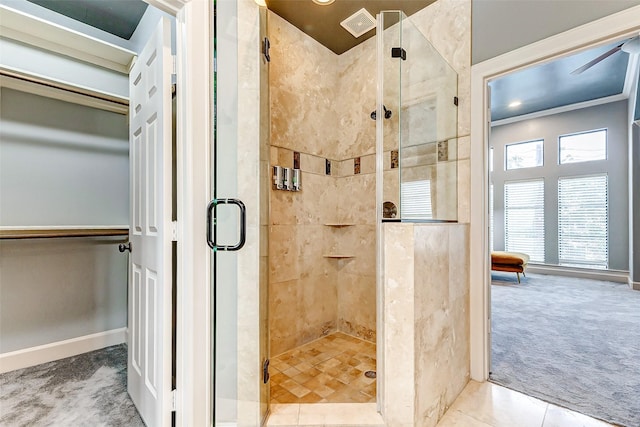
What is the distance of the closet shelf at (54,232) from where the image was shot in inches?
73.0

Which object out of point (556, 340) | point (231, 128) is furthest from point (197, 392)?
point (556, 340)

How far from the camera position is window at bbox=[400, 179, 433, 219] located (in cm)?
160

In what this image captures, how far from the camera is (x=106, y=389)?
70.7 inches

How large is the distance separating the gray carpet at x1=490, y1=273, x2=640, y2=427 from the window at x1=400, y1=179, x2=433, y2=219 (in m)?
1.29

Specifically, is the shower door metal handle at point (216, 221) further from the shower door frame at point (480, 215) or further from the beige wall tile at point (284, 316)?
the shower door frame at point (480, 215)

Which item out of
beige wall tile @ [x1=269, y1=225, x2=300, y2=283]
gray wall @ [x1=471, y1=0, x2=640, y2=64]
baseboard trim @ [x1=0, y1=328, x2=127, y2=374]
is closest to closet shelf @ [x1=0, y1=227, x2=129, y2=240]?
baseboard trim @ [x1=0, y1=328, x2=127, y2=374]

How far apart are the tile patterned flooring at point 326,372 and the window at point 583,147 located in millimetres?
5869

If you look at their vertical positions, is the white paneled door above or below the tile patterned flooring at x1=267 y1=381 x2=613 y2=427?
above

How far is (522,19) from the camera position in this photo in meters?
1.77

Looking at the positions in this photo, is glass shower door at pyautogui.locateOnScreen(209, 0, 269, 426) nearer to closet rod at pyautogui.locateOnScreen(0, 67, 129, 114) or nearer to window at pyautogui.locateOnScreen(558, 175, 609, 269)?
closet rod at pyautogui.locateOnScreen(0, 67, 129, 114)

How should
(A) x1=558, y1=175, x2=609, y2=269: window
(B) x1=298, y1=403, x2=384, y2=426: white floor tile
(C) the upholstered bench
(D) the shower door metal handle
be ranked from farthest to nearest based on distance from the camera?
(A) x1=558, y1=175, x2=609, y2=269: window
(C) the upholstered bench
(B) x1=298, y1=403, x2=384, y2=426: white floor tile
(D) the shower door metal handle

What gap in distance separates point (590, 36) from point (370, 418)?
7.87 ft

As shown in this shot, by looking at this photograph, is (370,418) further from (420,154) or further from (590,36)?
(590,36)

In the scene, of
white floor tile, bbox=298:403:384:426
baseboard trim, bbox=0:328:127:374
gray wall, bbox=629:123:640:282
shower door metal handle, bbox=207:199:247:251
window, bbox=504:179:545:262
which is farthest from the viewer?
window, bbox=504:179:545:262
